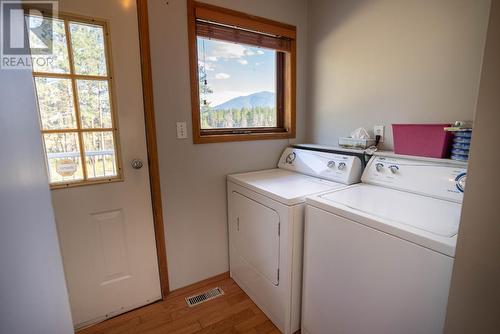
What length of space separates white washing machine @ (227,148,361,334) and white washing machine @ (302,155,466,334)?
0.26 ft

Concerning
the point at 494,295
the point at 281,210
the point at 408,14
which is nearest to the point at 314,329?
the point at 281,210

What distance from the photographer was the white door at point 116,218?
147 centimetres

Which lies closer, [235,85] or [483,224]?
[483,224]

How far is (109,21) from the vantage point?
4.73ft

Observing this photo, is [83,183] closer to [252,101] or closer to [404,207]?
[252,101]

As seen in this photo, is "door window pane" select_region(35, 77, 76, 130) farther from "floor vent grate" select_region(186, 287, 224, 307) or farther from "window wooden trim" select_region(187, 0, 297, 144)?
"floor vent grate" select_region(186, 287, 224, 307)

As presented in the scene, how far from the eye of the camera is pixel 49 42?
1.31 meters

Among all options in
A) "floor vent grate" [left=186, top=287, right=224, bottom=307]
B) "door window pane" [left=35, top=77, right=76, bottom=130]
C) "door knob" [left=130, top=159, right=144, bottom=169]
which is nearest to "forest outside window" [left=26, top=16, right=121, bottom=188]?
"door window pane" [left=35, top=77, right=76, bottom=130]

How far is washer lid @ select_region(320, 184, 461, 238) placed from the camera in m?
1.00

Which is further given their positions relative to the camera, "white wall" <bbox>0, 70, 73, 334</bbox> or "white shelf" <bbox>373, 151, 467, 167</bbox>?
"white shelf" <bbox>373, 151, 467, 167</bbox>

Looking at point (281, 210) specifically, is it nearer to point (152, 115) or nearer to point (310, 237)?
point (310, 237)

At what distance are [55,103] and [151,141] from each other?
53cm

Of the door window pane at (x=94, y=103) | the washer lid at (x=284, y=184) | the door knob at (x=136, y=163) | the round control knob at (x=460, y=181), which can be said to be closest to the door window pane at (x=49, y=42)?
the door window pane at (x=94, y=103)

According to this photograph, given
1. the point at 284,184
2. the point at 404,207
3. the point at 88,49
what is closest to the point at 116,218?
the point at 88,49
